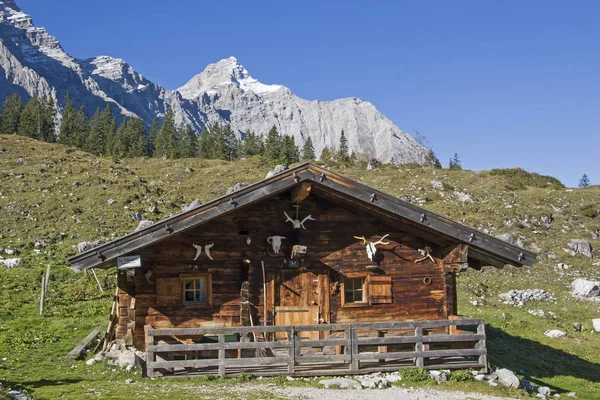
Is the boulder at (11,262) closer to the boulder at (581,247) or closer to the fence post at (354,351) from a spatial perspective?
the fence post at (354,351)

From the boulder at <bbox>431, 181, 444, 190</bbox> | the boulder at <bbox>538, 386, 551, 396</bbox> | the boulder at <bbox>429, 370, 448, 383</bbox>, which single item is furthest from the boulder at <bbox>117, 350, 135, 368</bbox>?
the boulder at <bbox>431, 181, 444, 190</bbox>

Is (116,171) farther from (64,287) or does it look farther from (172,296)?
(172,296)

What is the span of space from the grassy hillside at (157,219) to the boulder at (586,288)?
535mm

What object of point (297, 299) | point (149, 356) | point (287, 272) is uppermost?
point (287, 272)

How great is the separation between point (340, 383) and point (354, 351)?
1215mm

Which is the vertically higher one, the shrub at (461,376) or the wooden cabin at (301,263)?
the wooden cabin at (301,263)

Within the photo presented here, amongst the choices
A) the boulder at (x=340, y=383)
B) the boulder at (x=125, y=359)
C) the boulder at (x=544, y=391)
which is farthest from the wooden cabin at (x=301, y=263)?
the boulder at (x=340, y=383)

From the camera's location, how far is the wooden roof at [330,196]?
47.1ft

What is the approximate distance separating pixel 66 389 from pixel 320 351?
7001 millimetres

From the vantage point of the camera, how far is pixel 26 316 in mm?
20875

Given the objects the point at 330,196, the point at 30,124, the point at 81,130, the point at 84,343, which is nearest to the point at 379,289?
the point at 330,196

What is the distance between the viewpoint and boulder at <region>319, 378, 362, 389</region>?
12.9 meters

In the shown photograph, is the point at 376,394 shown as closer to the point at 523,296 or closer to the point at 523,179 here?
the point at 523,296

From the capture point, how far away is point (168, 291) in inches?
614
